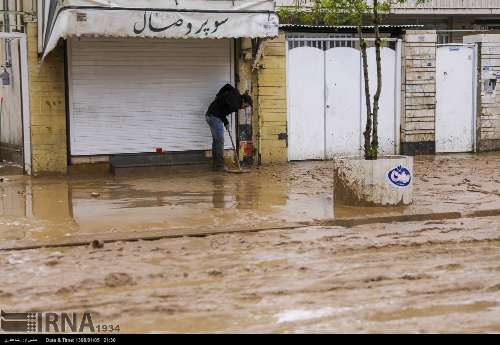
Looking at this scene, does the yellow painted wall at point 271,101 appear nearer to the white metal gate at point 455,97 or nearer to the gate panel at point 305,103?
the gate panel at point 305,103

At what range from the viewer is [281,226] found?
861cm

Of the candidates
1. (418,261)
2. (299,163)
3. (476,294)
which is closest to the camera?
(476,294)

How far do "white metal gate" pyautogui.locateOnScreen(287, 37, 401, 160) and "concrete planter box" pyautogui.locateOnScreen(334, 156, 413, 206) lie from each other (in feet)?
17.1

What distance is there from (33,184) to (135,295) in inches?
278

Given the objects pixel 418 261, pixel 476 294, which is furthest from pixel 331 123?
pixel 476 294

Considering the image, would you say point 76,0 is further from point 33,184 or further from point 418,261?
point 418,261

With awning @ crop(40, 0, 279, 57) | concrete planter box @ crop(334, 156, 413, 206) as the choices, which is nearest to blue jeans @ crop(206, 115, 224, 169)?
awning @ crop(40, 0, 279, 57)

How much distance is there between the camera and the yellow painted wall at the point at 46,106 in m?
13.2

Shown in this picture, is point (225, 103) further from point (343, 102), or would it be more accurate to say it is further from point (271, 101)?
point (343, 102)

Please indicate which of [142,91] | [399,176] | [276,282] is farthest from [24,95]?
[276,282]

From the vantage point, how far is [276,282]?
6262 millimetres

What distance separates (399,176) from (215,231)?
2.81 meters

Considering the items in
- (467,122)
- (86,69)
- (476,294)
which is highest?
(86,69)

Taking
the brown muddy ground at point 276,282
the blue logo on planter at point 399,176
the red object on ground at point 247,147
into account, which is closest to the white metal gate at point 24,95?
the red object on ground at point 247,147
